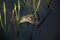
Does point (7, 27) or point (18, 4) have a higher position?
point (18, 4)

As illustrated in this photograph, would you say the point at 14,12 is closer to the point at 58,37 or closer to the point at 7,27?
the point at 7,27

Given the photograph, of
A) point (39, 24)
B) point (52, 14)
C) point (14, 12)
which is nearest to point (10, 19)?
point (14, 12)

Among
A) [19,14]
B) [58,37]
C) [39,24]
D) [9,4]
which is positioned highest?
[9,4]

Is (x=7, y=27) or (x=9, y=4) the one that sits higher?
(x=9, y=4)

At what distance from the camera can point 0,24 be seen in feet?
4.22

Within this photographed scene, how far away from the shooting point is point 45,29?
4.24 ft

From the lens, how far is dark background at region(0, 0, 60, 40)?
128 centimetres

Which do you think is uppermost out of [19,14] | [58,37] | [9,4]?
[9,4]

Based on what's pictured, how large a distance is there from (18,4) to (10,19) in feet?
0.58

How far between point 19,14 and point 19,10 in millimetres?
42

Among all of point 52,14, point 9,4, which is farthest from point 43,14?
point 9,4

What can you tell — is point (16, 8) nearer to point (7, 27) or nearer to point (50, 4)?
point (7, 27)

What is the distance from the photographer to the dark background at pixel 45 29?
1.28 m

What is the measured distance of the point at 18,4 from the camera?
1281 mm
